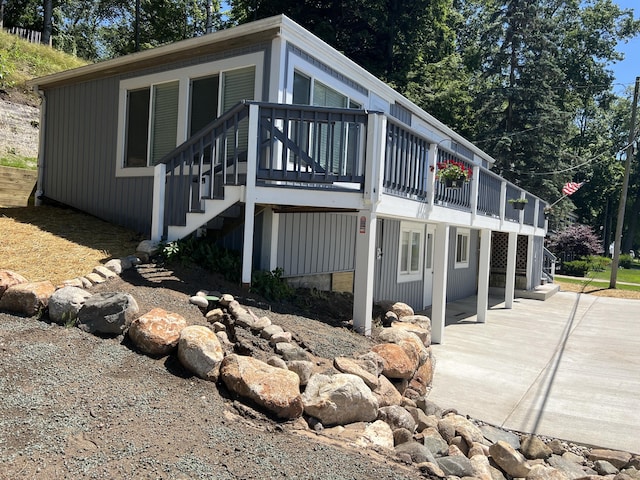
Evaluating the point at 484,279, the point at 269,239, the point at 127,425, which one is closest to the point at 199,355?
the point at 127,425

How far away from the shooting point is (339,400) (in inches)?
155

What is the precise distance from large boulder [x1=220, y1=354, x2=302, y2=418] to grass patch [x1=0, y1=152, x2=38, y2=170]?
42.3 feet

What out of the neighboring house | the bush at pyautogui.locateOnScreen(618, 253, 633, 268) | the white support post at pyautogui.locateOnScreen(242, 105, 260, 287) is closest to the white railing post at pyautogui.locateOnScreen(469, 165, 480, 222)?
the neighboring house

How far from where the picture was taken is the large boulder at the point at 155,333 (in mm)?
3906

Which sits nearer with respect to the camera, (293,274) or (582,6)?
(293,274)

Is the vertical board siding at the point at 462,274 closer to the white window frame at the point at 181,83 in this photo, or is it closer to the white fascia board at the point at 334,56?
the white fascia board at the point at 334,56

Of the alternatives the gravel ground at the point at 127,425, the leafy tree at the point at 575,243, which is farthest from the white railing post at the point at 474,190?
the leafy tree at the point at 575,243

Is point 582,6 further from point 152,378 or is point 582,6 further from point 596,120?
point 152,378

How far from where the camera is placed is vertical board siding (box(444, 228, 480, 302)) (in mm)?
13721

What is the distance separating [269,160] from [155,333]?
2759 millimetres

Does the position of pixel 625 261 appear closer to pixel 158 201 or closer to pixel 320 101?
pixel 320 101

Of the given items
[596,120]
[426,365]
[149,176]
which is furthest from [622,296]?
[596,120]

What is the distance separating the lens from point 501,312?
41.5 feet

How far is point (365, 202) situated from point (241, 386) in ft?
9.72
